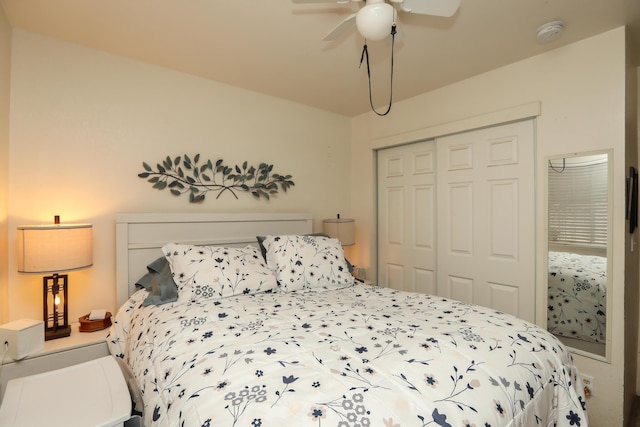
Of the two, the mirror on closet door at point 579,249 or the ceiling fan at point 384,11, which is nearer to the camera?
the ceiling fan at point 384,11

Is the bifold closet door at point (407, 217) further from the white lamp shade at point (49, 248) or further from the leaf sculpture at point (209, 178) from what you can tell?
the white lamp shade at point (49, 248)

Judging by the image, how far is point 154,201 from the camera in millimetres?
2400

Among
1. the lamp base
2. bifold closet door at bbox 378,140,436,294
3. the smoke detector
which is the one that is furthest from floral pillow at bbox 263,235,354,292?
the smoke detector

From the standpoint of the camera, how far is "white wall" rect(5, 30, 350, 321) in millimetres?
1957

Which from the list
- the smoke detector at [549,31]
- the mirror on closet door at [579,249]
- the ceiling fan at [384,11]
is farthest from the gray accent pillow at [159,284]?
the smoke detector at [549,31]

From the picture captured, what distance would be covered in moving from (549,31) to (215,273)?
8.06 ft

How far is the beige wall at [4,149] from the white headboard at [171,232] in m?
0.55

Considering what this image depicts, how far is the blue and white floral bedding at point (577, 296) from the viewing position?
199 centimetres

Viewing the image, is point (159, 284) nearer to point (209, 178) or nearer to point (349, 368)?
point (209, 178)

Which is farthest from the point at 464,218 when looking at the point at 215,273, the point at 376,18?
the point at 215,273

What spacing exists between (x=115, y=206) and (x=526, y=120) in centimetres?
301

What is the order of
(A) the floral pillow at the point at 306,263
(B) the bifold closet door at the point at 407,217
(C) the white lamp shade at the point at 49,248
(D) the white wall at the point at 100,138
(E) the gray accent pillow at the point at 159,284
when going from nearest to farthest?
(C) the white lamp shade at the point at 49,248 < (E) the gray accent pillow at the point at 159,284 < (D) the white wall at the point at 100,138 < (A) the floral pillow at the point at 306,263 < (B) the bifold closet door at the point at 407,217

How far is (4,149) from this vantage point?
1.83 m

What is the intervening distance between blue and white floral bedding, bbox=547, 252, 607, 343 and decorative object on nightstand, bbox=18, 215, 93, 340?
3.00m
